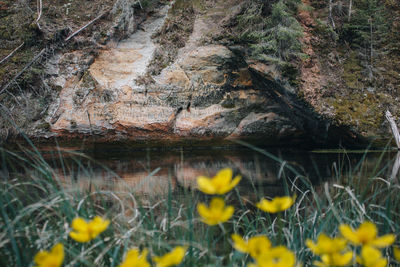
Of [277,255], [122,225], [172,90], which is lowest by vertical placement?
[172,90]

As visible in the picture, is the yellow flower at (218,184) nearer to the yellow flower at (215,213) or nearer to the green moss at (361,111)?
the yellow flower at (215,213)

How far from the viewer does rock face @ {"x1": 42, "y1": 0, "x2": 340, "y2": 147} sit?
5.43 metres

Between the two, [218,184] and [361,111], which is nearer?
[218,184]

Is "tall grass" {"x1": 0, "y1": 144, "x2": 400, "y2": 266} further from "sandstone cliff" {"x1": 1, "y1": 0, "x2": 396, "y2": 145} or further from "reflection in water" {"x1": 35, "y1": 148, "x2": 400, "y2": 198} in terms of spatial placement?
"sandstone cliff" {"x1": 1, "y1": 0, "x2": 396, "y2": 145}

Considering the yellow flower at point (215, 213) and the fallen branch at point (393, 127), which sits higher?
the yellow flower at point (215, 213)

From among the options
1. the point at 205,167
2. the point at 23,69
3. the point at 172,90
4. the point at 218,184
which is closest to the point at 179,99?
the point at 172,90

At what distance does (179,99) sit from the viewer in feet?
18.7

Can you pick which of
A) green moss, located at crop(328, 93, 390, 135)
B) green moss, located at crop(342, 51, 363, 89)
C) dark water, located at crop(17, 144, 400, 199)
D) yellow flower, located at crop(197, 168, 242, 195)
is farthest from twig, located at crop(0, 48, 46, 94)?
yellow flower, located at crop(197, 168, 242, 195)

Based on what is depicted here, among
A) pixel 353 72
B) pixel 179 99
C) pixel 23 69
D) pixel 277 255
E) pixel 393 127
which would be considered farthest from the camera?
pixel 179 99

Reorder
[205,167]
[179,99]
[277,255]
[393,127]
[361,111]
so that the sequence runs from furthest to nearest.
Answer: [179,99]
[361,111]
[393,127]
[205,167]
[277,255]

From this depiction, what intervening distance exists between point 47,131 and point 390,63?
6.15 metres

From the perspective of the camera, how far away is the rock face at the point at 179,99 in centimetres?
543

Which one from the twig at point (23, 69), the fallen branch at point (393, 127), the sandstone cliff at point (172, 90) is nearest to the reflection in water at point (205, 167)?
the fallen branch at point (393, 127)

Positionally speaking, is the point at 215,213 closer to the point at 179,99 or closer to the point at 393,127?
Result: the point at 393,127
